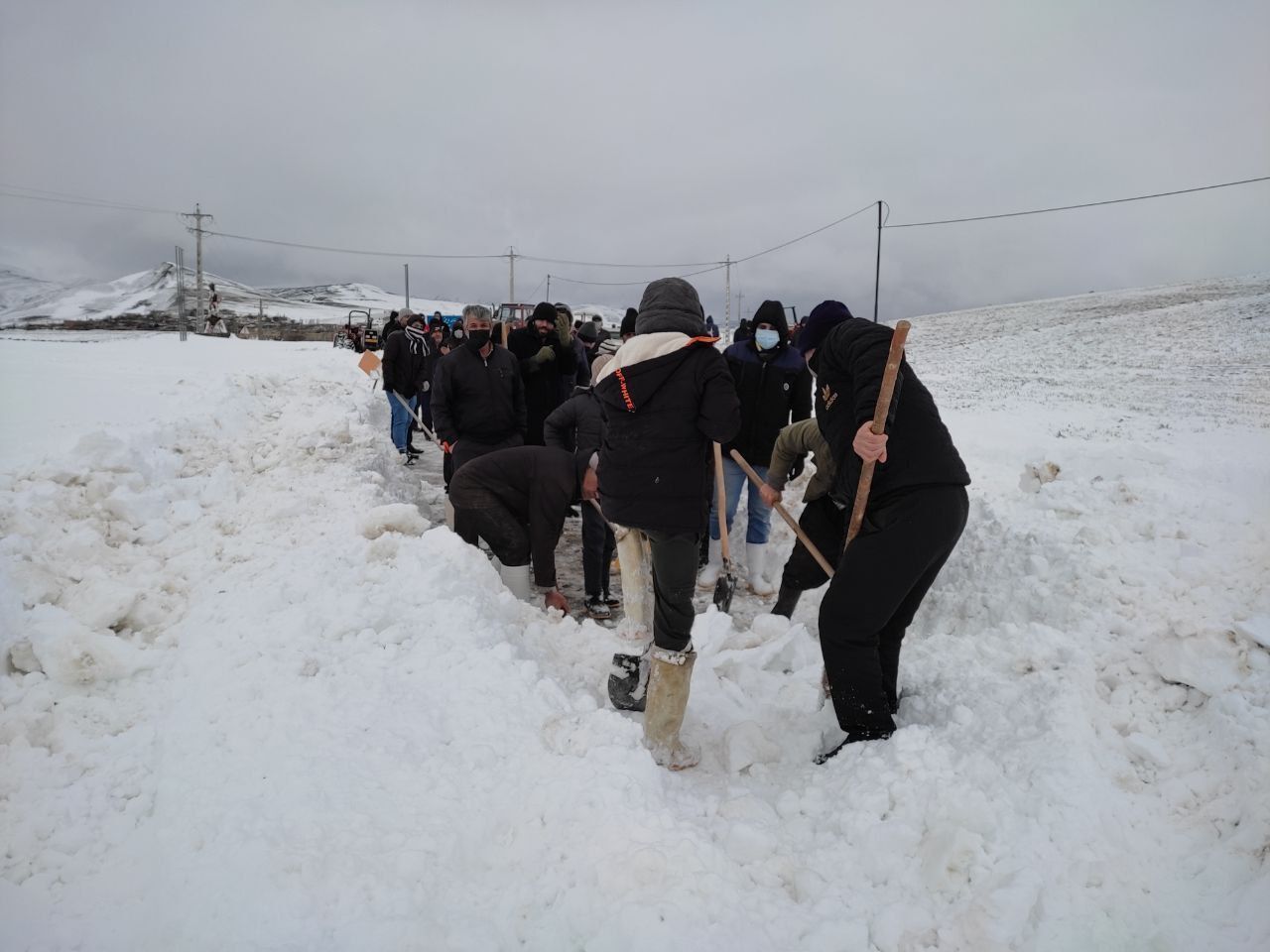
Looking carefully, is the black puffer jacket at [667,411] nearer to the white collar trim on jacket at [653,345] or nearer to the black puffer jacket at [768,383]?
the white collar trim on jacket at [653,345]

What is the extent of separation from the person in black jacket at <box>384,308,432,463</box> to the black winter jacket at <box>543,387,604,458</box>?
4109 mm

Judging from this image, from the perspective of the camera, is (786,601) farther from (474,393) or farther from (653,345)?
(474,393)

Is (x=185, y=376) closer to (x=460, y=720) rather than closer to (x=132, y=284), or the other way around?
(x=460, y=720)

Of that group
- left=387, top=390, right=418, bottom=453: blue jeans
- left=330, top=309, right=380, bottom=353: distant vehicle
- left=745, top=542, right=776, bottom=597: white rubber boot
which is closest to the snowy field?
left=745, top=542, right=776, bottom=597: white rubber boot

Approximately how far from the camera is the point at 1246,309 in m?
19.4

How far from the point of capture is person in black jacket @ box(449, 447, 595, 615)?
4164 millimetres

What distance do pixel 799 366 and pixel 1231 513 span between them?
8.37 ft

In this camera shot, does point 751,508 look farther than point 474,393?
Yes

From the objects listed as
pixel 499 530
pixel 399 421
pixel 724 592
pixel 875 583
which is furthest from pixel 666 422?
pixel 399 421

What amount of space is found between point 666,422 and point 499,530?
199 cm

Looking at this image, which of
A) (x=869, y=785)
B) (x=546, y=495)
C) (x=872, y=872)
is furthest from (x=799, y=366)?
(x=872, y=872)

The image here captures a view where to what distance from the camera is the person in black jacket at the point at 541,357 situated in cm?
605

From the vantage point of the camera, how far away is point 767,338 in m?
4.82

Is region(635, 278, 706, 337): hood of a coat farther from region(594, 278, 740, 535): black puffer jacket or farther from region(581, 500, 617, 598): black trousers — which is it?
region(581, 500, 617, 598): black trousers
